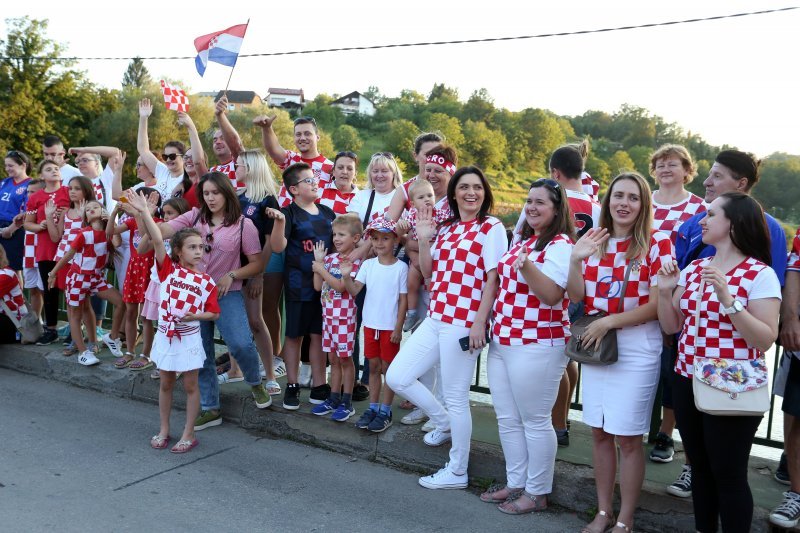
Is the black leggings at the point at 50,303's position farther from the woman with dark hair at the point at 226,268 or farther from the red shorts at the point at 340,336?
the red shorts at the point at 340,336

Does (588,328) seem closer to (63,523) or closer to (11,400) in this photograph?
(63,523)

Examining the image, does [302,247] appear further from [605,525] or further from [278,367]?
[605,525]

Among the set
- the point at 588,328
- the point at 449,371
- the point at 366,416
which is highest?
the point at 588,328

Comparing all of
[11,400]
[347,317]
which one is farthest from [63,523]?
[11,400]

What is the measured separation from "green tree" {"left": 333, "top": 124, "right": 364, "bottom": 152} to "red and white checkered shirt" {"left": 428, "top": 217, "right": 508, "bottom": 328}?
5830 cm

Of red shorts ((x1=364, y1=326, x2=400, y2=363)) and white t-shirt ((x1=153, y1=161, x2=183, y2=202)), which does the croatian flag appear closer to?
white t-shirt ((x1=153, y1=161, x2=183, y2=202))

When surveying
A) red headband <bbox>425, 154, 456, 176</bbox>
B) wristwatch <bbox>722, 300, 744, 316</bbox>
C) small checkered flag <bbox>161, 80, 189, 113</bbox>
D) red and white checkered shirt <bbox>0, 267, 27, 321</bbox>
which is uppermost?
small checkered flag <bbox>161, 80, 189, 113</bbox>

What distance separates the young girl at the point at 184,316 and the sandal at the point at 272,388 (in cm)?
68

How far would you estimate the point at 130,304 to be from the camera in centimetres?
623

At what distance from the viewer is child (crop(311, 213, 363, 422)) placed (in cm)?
479

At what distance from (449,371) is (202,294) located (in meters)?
1.89

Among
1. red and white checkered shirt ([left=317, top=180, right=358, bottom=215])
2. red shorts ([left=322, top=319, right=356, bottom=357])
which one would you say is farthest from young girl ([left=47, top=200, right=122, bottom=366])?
red shorts ([left=322, top=319, right=356, bottom=357])

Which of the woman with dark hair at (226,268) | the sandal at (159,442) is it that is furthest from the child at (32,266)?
the sandal at (159,442)

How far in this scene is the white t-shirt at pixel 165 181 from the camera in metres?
6.36
